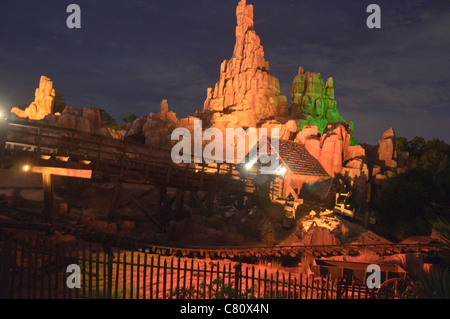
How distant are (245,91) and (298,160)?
1451 inches

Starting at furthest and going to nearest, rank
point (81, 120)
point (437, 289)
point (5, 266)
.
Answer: point (81, 120) → point (5, 266) → point (437, 289)

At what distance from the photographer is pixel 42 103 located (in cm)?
4622

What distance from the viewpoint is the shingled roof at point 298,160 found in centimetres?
2053

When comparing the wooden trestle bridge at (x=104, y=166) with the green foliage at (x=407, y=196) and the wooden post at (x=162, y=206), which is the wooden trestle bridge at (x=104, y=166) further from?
the green foliage at (x=407, y=196)

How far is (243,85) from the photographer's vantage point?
186 feet

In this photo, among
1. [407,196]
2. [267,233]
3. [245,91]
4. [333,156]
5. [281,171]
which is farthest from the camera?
[245,91]

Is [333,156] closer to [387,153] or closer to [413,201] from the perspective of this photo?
[413,201]

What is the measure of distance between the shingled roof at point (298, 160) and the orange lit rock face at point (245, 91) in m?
25.3

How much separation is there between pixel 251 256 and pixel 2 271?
354 inches

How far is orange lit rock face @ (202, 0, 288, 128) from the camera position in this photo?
50.3m

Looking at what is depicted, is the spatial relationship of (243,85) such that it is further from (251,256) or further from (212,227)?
(251,256)

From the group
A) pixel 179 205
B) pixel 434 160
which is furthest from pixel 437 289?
pixel 434 160

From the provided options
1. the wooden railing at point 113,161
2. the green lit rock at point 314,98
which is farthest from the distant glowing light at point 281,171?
the green lit rock at point 314,98
